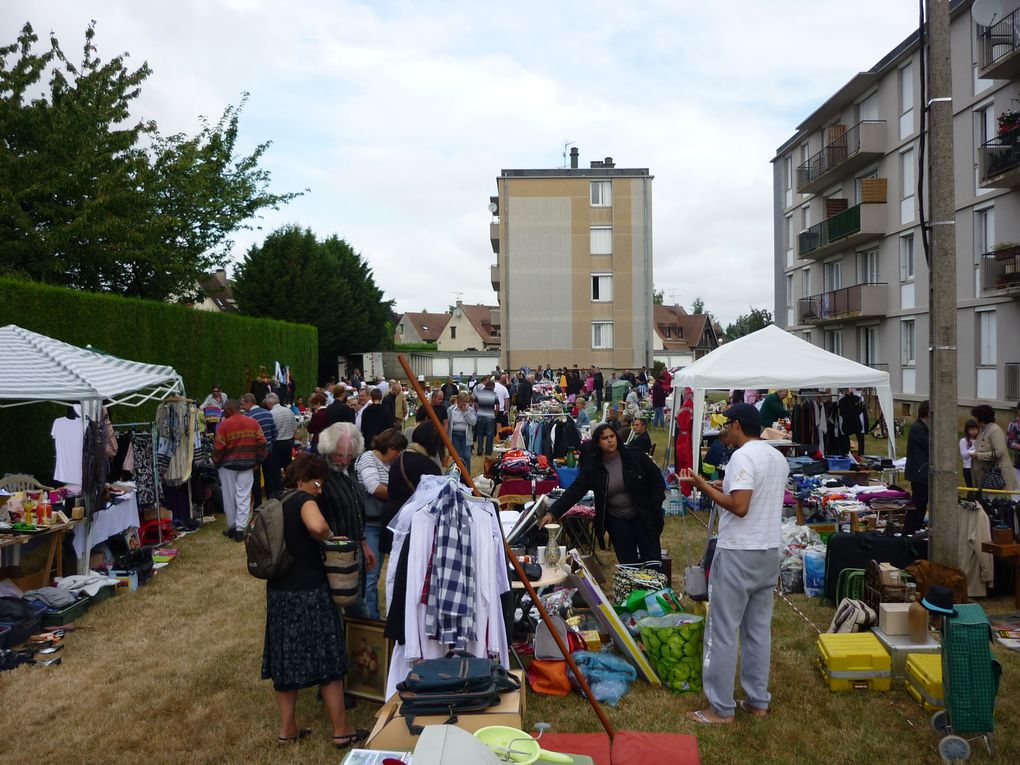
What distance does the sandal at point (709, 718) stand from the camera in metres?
4.80

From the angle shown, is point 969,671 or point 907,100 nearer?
point 969,671

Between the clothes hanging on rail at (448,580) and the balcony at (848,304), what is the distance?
78.1 feet

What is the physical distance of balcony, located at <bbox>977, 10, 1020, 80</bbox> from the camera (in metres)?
17.6

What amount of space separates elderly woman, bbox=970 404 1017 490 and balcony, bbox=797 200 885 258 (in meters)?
17.9

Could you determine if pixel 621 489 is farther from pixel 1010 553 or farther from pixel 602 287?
pixel 602 287

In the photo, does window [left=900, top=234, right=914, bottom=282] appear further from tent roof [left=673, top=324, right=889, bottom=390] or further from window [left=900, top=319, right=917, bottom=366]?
tent roof [left=673, top=324, right=889, bottom=390]

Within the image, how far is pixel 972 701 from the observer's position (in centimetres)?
425

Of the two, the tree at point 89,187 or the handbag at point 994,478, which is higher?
the tree at point 89,187

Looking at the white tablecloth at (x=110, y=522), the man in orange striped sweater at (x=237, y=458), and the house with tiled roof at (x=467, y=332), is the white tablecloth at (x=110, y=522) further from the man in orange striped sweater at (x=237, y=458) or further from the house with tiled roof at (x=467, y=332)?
the house with tiled roof at (x=467, y=332)

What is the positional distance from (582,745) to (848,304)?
81.8 feet

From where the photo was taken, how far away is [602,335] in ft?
127

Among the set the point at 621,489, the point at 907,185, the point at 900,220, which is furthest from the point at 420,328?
the point at 621,489

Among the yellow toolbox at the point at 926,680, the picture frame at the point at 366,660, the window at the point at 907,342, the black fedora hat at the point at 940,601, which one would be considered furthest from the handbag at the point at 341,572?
the window at the point at 907,342

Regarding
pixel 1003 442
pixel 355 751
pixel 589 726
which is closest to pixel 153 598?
pixel 589 726
